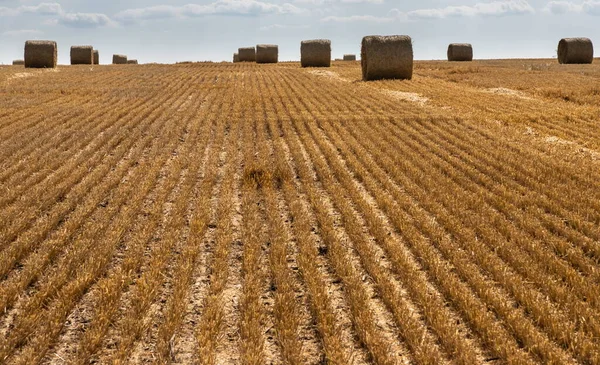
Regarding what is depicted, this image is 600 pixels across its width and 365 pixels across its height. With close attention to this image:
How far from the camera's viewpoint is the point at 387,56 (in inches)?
1092

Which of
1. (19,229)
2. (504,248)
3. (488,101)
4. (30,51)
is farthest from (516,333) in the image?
(30,51)

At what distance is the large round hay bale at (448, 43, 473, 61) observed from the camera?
5031cm

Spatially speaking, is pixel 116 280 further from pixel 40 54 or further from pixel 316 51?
pixel 40 54

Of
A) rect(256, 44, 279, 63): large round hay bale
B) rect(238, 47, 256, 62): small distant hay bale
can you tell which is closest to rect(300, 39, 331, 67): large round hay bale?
rect(256, 44, 279, 63): large round hay bale

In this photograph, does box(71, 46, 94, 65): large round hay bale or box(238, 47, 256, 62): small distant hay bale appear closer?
box(71, 46, 94, 65): large round hay bale

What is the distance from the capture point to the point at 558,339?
3906 mm

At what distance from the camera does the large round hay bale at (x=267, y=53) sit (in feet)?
164

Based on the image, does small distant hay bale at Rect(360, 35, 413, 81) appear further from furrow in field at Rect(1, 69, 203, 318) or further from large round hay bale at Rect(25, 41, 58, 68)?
large round hay bale at Rect(25, 41, 58, 68)

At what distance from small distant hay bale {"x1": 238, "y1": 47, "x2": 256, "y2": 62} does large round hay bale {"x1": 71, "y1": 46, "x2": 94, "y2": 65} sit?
16.0 m

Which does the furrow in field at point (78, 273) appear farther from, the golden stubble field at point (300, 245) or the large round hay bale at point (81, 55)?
the large round hay bale at point (81, 55)

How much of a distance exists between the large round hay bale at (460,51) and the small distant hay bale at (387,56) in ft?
81.2

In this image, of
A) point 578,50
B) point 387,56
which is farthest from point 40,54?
point 578,50

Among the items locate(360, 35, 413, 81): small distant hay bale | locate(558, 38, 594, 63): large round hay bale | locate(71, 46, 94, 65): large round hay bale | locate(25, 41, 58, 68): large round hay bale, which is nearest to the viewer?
locate(360, 35, 413, 81): small distant hay bale

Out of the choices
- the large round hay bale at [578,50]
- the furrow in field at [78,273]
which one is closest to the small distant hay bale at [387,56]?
the large round hay bale at [578,50]
